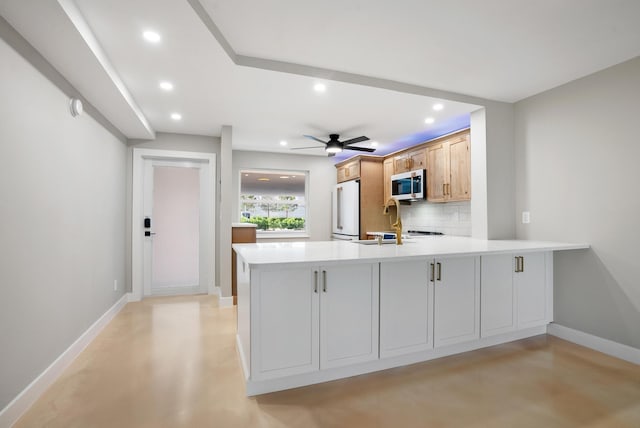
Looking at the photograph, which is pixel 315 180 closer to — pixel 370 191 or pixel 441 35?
pixel 370 191

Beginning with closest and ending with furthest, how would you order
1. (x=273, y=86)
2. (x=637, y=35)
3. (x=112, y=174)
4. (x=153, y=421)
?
(x=153, y=421) → (x=637, y=35) → (x=273, y=86) → (x=112, y=174)

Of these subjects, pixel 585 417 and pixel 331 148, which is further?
pixel 331 148

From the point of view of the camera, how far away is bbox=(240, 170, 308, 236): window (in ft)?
20.2

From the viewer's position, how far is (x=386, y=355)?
237cm

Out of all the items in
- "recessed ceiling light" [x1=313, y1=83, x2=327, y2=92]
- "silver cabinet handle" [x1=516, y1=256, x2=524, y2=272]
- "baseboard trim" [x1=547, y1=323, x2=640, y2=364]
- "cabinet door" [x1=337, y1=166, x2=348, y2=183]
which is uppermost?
"recessed ceiling light" [x1=313, y1=83, x2=327, y2=92]

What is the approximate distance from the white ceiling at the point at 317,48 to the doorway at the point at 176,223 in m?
1.09

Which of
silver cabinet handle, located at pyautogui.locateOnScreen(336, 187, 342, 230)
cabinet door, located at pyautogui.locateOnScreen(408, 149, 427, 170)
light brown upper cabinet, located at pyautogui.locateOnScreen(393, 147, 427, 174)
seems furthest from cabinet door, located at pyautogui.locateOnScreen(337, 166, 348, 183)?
cabinet door, located at pyautogui.locateOnScreen(408, 149, 427, 170)

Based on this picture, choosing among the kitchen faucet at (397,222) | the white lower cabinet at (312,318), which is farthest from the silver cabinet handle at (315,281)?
the kitchen faucet at (397,222)

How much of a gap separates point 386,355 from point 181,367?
1592mm

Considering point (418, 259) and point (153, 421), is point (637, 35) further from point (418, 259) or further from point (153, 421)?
point (153, 421)

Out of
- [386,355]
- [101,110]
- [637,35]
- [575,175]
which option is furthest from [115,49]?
[575,175]

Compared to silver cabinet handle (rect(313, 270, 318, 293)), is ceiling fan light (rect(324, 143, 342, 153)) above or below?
above

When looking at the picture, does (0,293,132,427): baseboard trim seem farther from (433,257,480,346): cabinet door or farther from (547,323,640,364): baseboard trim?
(547,323,640,364): baseboard trim

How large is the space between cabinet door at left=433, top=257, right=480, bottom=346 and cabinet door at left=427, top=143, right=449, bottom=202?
1934mm
